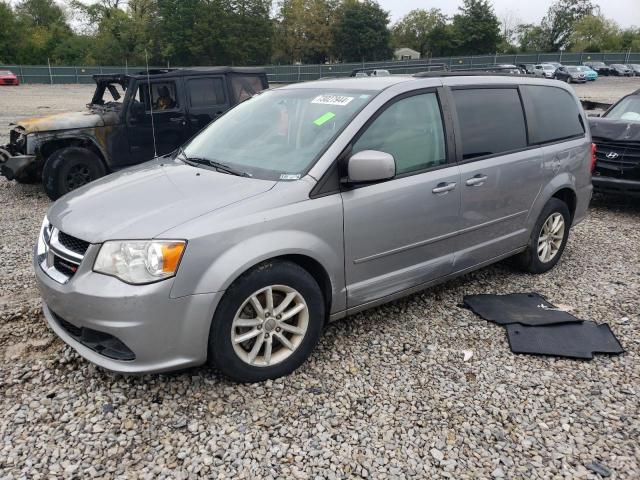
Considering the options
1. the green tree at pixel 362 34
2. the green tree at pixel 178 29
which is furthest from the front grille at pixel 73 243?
the green tree at pixel 362 34

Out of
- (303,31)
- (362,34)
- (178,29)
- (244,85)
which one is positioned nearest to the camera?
(244,85)

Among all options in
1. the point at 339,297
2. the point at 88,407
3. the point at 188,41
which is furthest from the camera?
the point at 188,41

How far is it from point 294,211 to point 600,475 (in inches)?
79.9

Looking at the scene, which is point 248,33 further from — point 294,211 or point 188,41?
point 294,211

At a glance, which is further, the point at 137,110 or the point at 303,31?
the point at 303,31

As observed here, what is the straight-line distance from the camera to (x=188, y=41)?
202 ft

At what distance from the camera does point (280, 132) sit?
3.62 meters

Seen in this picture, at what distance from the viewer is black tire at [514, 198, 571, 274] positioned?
472cm

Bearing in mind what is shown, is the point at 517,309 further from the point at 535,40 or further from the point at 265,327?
the point at 535,40

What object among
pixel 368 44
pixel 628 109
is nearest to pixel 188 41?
pixel 368 44

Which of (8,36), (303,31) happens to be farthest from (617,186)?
(303,31)

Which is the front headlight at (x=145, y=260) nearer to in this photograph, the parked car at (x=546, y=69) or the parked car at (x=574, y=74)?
the parked car at (x=546, y=69)

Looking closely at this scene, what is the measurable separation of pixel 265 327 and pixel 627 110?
7770mm

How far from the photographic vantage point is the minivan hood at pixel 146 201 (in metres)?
2.78
